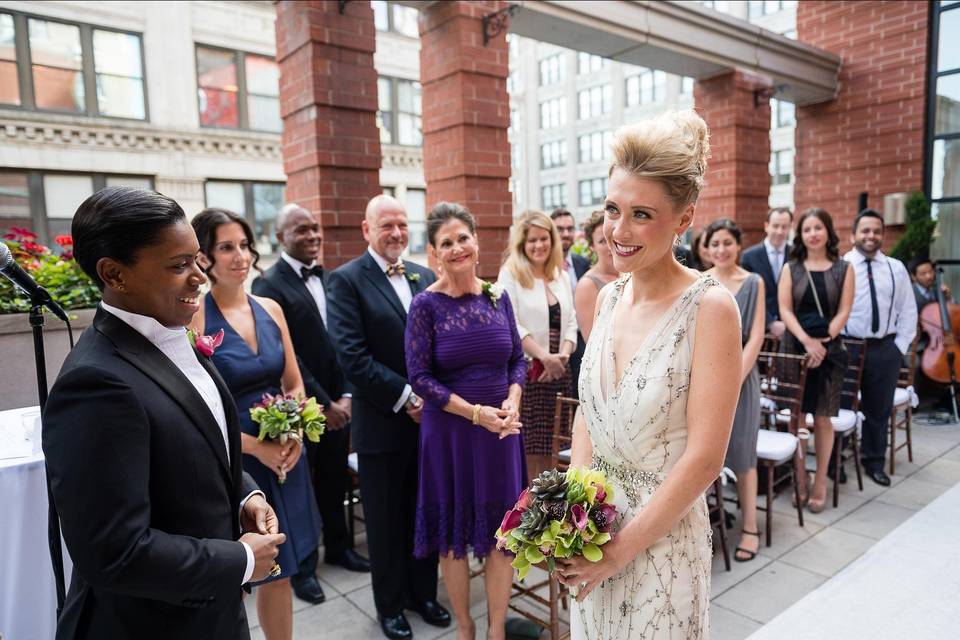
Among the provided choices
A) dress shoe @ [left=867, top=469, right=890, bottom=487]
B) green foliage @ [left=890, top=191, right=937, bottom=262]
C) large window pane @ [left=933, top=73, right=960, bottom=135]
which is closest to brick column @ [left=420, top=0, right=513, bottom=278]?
dress shoe @ [left=867, top=469, right=890, bottom=487]

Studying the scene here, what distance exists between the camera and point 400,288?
3.11 m

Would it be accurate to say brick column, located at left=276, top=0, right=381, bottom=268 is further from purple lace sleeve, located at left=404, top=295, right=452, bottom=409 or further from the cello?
the cello

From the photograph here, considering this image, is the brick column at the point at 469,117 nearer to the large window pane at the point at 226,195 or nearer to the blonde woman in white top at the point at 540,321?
the blonde woman in white top at the point at 540,321

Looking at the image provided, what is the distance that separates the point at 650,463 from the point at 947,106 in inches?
332

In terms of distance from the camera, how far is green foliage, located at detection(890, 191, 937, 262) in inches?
280

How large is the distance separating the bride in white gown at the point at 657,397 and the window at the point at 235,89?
16.9 metres

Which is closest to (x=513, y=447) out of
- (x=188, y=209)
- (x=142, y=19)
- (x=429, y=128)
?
(x=429, y=128)

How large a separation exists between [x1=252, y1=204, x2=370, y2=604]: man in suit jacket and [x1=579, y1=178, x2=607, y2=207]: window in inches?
1443

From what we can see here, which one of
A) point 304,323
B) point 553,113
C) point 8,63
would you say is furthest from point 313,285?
point 553,113

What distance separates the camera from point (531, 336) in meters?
3.86

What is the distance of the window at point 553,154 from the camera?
135 feet

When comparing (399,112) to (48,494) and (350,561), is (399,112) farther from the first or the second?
(48,494)

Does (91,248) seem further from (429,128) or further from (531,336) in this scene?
(429,128)

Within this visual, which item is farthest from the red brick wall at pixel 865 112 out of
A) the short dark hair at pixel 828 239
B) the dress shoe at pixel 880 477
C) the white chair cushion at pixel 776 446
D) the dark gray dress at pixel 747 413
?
the dark gray dress at pixel 747 413
